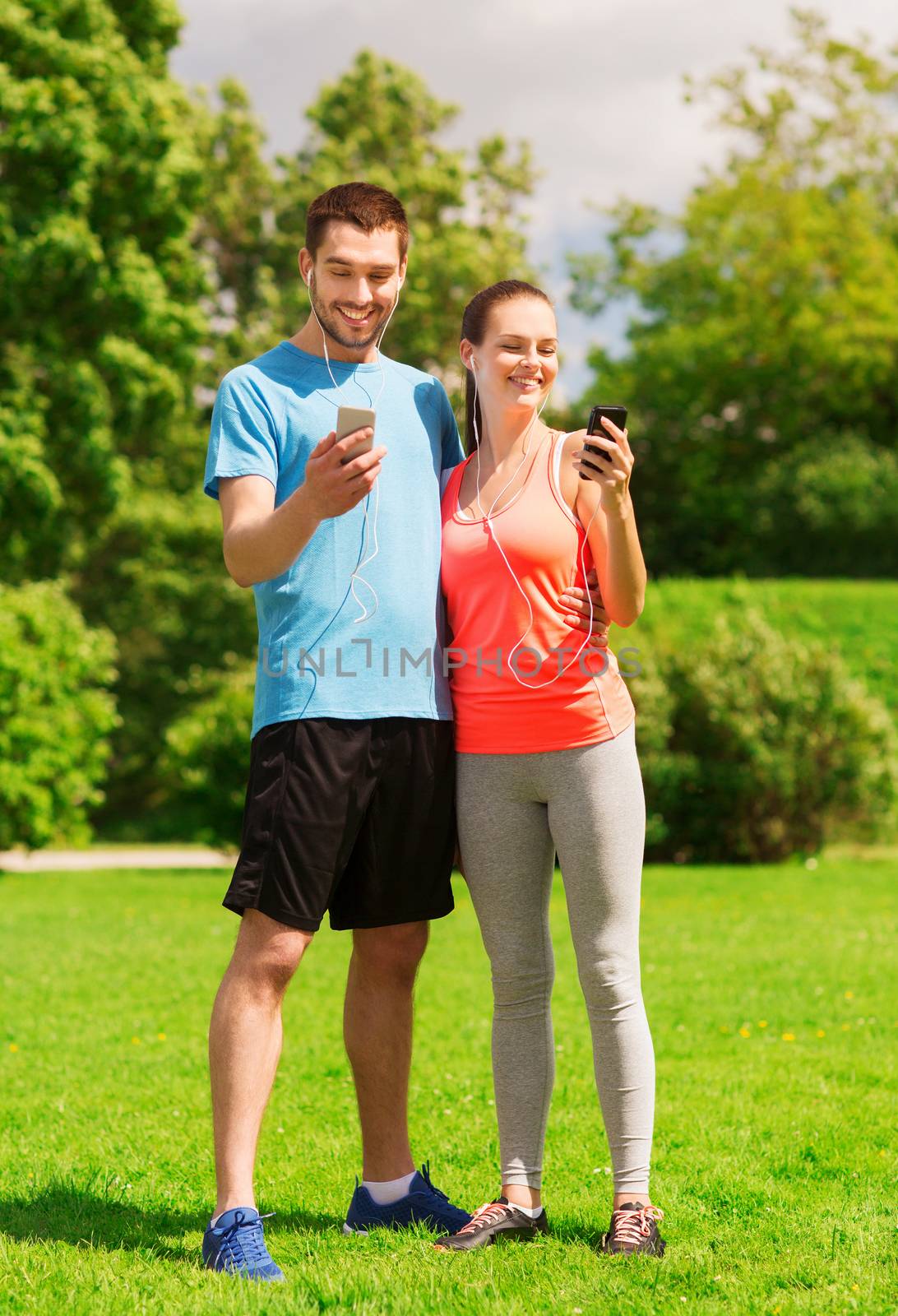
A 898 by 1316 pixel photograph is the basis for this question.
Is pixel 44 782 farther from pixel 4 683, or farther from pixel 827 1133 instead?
pixel 827 1133

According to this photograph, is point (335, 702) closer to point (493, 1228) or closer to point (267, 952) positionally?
point (267, 952)

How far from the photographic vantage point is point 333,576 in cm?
322

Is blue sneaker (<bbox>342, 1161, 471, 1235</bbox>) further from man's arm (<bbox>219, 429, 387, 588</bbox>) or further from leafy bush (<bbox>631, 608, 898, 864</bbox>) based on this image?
leafy bush (<bbox>631, 608, 898, 864</bbox>)

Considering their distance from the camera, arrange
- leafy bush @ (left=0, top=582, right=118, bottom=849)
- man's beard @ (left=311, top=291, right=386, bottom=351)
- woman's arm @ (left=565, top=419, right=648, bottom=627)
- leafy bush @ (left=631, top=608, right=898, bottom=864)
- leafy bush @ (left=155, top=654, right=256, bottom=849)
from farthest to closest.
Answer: leafy bush @ (left=0, top=582, right=118, bottom=849) < leafy bush @ (left=631, top=608, right=898, bottom=864) < leafy bush @ (left=155, top=654, right=256, bottom=849) < man's beard @ (left=311, top=291, right=386, bottom=351) < woman's arm @ (left=565, top=419, right=648, bottom=627)

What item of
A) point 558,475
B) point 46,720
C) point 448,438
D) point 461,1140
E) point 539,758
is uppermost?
point 448,438

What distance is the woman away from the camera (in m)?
3.19

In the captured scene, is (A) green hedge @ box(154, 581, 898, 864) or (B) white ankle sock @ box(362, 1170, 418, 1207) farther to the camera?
(A) green hedge @ box(154, 581, 898, 864)

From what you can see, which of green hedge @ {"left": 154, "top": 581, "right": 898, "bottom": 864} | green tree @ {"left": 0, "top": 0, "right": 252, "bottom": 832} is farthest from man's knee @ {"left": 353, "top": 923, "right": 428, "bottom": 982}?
green tree @ {"left": 0, "top": 0, "right": 252, "bottom": 832}

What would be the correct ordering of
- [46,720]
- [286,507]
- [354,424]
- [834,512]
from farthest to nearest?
[834,512] < [46,720] < [286,507] < [354,424]

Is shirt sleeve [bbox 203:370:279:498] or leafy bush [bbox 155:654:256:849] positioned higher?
shirt sleeve [bbox 203:370:279:498]

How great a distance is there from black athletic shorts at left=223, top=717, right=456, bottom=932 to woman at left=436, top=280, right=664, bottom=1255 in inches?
4.0

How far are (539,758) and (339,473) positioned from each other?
0.84 m

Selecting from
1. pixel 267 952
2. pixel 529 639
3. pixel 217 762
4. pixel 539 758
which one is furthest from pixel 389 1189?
pixel 217 762

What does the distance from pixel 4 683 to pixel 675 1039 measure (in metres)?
10.2
